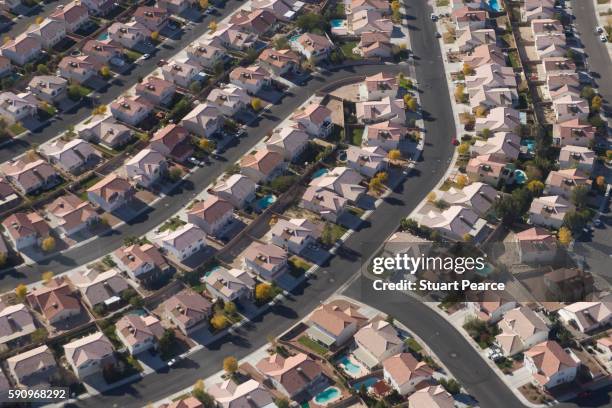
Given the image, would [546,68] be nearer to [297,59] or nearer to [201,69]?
[297,59]

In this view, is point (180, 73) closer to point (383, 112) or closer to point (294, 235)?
point (383, 112)

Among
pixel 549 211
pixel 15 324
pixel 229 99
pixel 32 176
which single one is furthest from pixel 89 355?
pixel 549 211

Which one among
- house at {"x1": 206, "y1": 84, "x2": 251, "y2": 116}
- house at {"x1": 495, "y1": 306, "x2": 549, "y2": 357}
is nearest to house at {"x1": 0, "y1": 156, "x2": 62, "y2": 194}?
house at {"x1": 206, "y1": 84, "x2": 251, "y2": 116}

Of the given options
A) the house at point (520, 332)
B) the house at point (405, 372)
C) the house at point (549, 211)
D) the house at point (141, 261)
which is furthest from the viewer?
the house at point (549, 211)

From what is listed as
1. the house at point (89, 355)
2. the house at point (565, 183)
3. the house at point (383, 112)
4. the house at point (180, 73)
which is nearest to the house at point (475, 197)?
the house at point (565, 183)

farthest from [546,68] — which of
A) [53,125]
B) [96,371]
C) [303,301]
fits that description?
[96,371]

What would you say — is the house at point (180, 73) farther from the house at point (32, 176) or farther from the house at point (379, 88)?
the house at point (379, 88)

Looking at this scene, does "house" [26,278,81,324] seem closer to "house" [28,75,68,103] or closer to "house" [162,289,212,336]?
"house" [162,289,212,336]
